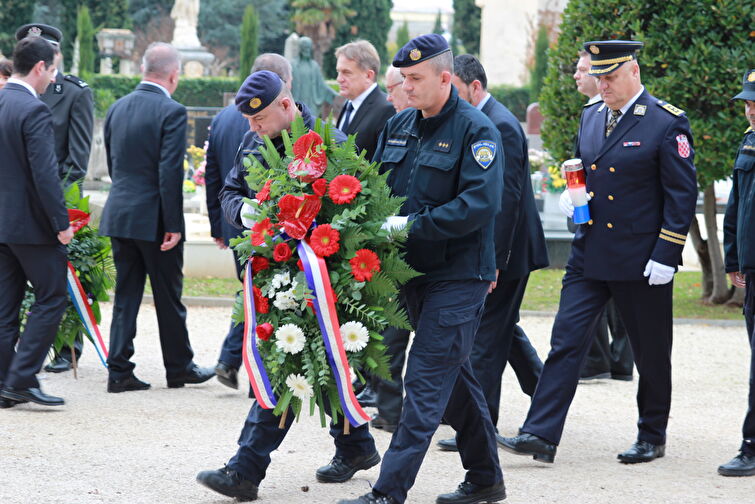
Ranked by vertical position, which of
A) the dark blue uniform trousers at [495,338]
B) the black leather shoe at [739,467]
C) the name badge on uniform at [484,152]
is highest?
the name badge on uniform at [484,152]

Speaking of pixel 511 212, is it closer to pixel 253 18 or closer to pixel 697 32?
pixel 697 32

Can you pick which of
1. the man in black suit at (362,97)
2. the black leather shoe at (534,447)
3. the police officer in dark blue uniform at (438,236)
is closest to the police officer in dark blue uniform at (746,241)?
the black leather shoe at (534,447)

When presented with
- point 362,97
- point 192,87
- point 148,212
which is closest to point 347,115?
point 362,97

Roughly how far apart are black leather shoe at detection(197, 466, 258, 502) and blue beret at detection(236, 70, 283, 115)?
1.52 meters

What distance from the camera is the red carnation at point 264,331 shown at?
13.8 feet

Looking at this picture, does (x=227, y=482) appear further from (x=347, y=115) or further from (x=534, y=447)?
(x=347, y=115)

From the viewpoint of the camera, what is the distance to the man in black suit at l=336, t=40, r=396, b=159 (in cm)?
654

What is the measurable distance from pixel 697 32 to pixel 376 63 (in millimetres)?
3774

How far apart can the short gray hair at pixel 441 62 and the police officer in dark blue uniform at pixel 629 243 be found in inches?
47.5

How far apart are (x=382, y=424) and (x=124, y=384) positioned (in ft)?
5.75

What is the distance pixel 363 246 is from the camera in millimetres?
4184

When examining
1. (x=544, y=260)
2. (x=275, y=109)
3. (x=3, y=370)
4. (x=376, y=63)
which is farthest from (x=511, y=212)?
(x=3, y=370)

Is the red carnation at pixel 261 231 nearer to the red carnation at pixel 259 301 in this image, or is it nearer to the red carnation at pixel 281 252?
the red carnation at pixel 281 252

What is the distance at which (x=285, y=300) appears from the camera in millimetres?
4156
